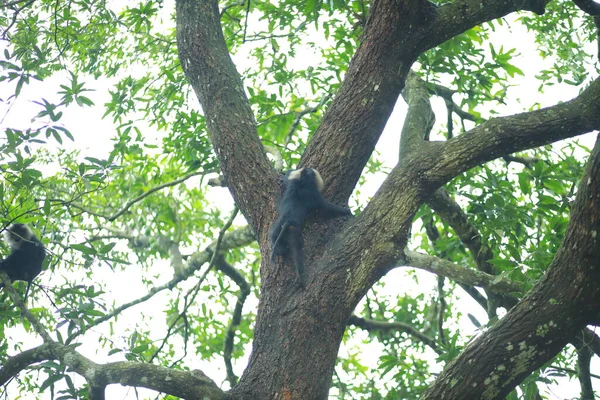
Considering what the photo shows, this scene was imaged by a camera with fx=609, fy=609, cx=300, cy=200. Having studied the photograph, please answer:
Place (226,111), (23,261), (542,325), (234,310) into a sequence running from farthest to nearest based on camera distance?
(234,310), (23,261), (226,111), (542,325)

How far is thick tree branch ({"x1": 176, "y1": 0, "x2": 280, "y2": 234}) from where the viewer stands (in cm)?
386

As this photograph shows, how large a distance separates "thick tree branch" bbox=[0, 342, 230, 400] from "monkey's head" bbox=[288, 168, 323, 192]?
1.33 m

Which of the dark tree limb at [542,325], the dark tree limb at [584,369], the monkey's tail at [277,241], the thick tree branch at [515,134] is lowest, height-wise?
the dark tree limb at [542,325]

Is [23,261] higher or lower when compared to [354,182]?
higher

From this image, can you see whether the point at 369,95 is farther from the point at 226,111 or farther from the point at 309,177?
the point at 226,111

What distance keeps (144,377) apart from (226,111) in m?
1.83

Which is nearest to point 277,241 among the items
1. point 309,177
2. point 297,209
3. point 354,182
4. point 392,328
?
point 297,209

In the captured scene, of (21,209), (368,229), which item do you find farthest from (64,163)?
(368,229)

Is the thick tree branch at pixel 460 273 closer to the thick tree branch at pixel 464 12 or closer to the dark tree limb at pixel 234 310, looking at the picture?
the thick tree branch at pixel 464 12

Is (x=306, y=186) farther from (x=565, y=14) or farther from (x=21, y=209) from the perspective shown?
(x=565, y=14)

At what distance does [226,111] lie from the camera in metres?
4.10

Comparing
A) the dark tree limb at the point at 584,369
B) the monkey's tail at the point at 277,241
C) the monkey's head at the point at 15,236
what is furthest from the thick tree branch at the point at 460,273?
the monkey's head at the point at 15,236

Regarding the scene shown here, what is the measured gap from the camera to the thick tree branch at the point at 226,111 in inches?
152

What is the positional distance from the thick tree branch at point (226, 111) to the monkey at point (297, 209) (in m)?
0.13
